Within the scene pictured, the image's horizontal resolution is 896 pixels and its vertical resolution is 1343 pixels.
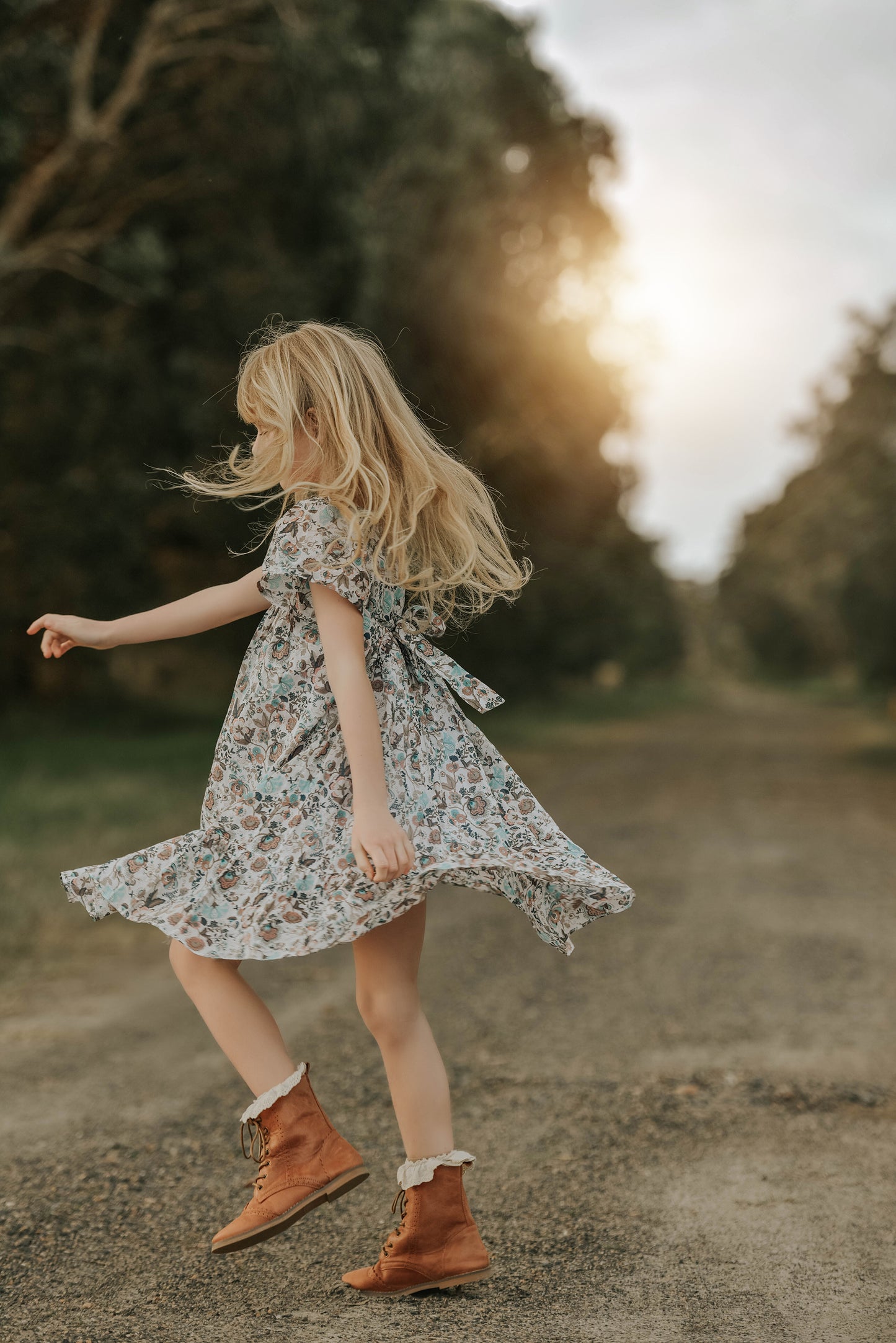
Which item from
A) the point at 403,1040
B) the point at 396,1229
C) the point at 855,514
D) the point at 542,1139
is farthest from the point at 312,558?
the point at 855,514

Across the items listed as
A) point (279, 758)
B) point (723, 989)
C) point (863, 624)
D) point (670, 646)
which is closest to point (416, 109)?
point (863, 624)

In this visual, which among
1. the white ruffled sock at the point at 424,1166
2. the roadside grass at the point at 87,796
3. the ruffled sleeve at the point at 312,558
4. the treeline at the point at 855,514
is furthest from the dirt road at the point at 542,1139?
the treeline at the point at 855,514

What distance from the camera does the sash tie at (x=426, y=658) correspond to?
101 inches

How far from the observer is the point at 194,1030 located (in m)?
4.52

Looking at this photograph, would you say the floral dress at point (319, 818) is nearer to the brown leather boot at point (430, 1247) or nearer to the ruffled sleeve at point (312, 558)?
the ruffled sleeve at point (312, 558)

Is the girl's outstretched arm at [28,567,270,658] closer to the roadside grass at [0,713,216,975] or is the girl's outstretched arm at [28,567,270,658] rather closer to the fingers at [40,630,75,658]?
the fingers at [40,630,75,658]

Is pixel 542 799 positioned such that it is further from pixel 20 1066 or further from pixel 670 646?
pixel 670 646

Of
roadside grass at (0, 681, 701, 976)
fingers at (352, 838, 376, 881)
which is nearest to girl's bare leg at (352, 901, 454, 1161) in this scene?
fingers at (352, 838, 376, 881)

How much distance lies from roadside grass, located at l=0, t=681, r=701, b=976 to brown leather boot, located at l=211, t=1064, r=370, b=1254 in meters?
3.57

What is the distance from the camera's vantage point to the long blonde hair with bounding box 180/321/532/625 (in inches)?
95.0

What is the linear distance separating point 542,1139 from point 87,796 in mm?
8256

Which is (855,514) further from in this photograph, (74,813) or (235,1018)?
(235,1018)

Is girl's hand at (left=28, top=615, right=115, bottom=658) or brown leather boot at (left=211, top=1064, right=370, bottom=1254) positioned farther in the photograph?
girl's hand at (left=28, top=615, right=115, bottom=658)

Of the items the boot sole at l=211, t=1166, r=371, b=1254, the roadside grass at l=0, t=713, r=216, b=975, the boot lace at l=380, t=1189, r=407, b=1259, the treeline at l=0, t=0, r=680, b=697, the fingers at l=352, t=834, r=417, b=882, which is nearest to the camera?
the fingers at l=352, t=834, r=417, b=882
